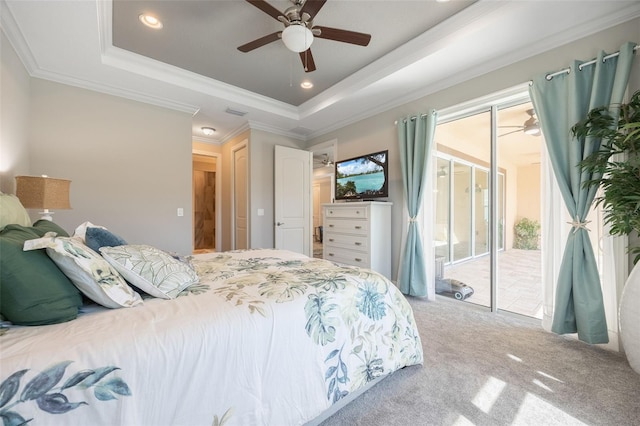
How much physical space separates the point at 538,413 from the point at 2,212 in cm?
291

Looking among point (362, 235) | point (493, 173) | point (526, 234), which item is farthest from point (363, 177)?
point (526, 234)

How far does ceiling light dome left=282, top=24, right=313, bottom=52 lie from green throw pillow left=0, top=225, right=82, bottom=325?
1948 millimetres

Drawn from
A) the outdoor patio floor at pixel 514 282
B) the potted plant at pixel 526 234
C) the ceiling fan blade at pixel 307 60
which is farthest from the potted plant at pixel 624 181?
the ceiling fan blade at pixel 307 60

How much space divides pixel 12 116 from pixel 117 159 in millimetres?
996

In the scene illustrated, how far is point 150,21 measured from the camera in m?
2.30

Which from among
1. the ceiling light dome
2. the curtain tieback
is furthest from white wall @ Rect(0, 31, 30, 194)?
the curtain tieback

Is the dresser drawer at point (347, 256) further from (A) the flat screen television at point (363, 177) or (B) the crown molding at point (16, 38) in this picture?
(B) the crown molding at point (16, 38)

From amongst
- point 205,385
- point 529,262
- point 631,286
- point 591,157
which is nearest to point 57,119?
point 205,385

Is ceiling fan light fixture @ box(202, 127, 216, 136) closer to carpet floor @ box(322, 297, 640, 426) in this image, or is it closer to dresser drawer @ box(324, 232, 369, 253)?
dresser drawer @ box(324, 232, 369, 253)

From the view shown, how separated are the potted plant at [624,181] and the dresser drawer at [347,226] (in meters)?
2.03

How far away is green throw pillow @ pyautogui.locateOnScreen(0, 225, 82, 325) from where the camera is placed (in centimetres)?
83

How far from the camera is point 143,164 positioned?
3.33m

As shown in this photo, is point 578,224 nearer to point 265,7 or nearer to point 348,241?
point 348,241

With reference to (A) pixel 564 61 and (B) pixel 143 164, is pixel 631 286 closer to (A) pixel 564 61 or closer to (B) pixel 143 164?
(A) pixel 564 61
